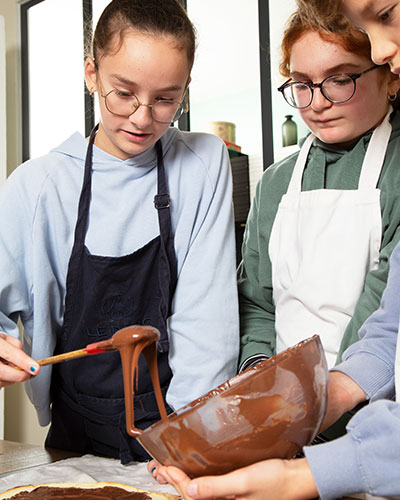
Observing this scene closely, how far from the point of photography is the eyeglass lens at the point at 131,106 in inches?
52.5

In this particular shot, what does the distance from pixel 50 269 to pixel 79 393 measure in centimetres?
31

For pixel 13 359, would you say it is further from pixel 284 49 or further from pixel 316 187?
pixel 284 49

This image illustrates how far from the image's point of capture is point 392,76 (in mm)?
1395

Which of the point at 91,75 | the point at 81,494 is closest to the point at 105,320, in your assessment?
the point at 81,494

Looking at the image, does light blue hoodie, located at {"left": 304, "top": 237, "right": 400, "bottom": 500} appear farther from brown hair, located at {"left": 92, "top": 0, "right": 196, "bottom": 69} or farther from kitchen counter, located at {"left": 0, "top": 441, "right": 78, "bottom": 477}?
brown hair, located at {"left": 92, "top": 0, "right": 196, "bottom": 69}

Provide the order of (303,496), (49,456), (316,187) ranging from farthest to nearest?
(316,187)
(49,456)
(303,496)

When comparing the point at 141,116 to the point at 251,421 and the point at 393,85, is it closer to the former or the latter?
the point at 393,85

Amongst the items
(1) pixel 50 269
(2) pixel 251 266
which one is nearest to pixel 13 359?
(1) pixel 50 269

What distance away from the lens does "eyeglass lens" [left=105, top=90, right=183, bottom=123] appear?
1.33 m

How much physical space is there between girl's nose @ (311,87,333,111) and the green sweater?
0.41 feet

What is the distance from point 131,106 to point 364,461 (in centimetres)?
93

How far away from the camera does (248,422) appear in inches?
26.6

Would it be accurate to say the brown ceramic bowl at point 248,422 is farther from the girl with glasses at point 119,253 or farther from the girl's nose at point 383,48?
the girl with glasses at point 119,253

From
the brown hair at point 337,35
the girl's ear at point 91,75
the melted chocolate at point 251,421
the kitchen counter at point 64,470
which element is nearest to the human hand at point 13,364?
the kitchen counter at point 64,470
